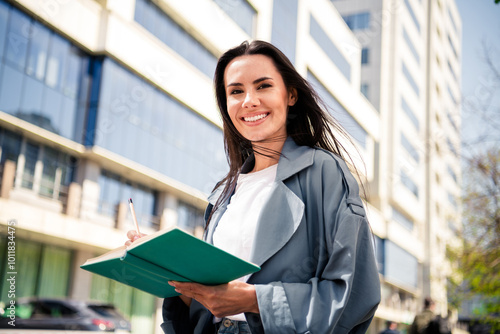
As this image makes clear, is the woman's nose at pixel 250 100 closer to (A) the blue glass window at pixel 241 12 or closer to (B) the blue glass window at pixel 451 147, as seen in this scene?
(B) the blue glass window at pixel 451 147

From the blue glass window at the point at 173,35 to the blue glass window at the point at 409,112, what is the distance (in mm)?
25287

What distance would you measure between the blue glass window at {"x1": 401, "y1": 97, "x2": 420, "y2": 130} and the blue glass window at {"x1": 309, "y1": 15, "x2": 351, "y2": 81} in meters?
10.5

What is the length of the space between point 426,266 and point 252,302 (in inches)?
1875

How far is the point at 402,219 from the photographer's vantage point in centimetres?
4206

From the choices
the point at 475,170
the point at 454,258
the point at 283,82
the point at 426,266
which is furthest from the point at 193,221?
the point at 426,266

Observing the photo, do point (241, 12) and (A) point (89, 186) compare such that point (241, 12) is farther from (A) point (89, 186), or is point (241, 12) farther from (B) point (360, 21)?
(B) point (360, 21)

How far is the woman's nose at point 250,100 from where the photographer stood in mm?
1812

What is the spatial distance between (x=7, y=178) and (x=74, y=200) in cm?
247

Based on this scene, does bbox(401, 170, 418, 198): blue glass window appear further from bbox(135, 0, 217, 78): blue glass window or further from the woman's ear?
the woman's ear

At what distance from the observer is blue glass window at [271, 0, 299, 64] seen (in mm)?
23922

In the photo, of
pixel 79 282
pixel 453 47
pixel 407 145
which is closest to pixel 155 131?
pixel 79 282

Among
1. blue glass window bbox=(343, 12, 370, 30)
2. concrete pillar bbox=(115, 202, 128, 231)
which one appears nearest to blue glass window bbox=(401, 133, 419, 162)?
blue glass window bbox=(343, 12, 370, 30)

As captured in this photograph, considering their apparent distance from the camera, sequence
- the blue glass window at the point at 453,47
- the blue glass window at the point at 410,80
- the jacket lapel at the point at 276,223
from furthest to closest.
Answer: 1. the blue glass window at the point at 453,47
2. the blue glass window at the point at 410,80
3. the jacket lapel at the point at 276,223

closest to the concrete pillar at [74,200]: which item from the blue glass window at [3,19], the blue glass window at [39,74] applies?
the blue glass window at [39,74]
